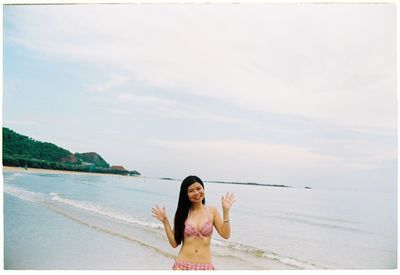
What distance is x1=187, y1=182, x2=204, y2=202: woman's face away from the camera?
2768mm

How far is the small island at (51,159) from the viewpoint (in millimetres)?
5098

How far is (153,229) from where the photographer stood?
634cm

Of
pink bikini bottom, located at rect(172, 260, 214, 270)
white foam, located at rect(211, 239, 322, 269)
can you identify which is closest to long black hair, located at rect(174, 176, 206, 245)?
pink bikini bottom, located at rect(172, 260, 214, 270)

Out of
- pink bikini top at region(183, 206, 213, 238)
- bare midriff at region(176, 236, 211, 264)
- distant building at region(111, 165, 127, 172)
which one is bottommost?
bare midriff at region(176, 236, 211, 264)

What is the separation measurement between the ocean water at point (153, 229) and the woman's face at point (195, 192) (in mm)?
1945

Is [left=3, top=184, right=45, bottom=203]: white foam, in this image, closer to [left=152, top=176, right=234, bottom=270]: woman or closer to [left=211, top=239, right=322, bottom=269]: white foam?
[left=211, top=239, right=322, bottom=269]: white foam

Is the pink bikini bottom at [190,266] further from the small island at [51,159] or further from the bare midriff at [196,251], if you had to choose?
the small island at [51,159]

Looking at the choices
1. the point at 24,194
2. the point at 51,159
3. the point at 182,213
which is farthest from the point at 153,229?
the point at 182,213

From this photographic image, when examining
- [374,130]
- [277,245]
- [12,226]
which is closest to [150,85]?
[12,226]

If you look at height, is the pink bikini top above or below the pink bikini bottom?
above

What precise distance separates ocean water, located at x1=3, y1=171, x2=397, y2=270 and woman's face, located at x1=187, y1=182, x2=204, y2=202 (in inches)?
76.6

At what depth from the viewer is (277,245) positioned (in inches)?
237

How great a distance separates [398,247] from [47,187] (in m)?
5.32

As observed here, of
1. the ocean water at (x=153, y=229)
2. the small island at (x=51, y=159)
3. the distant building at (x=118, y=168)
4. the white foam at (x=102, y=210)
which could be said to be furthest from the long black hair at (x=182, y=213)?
the white foam at (x=102, y=210)
